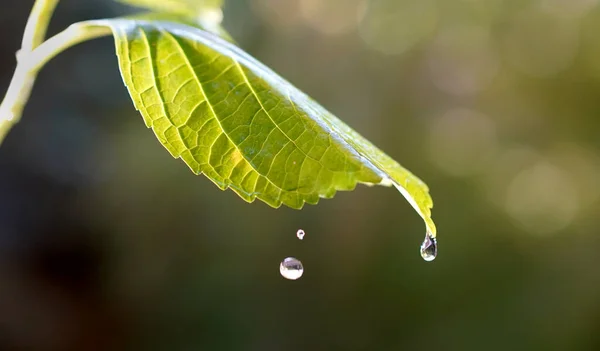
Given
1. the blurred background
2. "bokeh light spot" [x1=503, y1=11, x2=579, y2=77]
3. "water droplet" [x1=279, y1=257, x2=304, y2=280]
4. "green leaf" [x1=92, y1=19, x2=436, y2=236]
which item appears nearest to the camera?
"green leaf" [x1=92, y1=19, x2=436, y2=236]

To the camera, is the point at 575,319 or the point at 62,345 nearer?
the point at 62,345

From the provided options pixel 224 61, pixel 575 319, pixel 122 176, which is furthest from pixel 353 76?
pixel 224 61

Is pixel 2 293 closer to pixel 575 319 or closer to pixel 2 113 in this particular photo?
pixel 2 113

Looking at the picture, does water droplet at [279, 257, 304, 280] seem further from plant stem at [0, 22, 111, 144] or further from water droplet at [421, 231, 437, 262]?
plant stem at [0, 22, 111, 144]

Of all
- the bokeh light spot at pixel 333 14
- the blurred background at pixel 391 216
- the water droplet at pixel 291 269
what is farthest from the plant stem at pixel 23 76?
the bokeh light spot at pixel 333 14

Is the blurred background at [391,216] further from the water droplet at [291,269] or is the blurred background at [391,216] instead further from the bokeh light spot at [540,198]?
the water droplet at [291,269]

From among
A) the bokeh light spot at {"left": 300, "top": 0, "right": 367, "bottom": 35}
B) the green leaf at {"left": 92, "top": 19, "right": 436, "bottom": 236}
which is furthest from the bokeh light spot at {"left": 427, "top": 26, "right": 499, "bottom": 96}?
the green leaf at {"left": 92, "top": 19, "right": 436, "bottom": 236}
